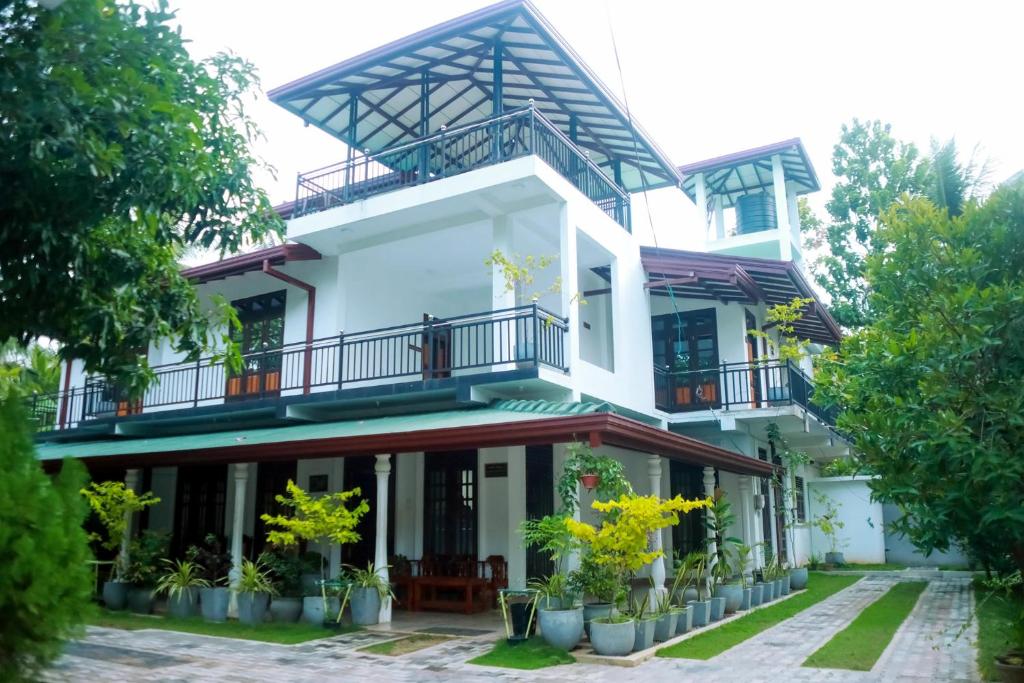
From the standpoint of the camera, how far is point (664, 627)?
380 inches

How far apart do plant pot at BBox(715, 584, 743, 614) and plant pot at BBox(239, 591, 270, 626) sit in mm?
6650

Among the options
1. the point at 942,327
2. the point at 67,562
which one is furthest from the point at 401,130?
the point at 67,562

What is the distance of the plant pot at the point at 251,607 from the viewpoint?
1122 centimetres

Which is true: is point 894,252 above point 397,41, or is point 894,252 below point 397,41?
below

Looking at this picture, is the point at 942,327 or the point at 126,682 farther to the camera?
the point at 126,682

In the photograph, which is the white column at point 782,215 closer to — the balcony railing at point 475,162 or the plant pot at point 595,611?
the balcony railing at point 475,162

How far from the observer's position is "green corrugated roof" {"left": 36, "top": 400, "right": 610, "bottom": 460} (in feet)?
35.5

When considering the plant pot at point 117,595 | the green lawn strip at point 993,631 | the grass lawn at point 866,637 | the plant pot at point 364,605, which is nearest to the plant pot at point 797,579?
the grass lawn at point 866,637

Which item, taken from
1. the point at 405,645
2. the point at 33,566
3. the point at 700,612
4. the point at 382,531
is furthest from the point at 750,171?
the point at 33,566

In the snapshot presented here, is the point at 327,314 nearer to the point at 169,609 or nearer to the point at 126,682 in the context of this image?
the point at 169,609

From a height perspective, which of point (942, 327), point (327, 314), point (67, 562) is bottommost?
point (67, 562)

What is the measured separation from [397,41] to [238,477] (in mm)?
7427

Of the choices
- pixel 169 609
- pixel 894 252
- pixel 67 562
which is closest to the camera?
pixel 67 562

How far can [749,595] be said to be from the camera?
1260cm
